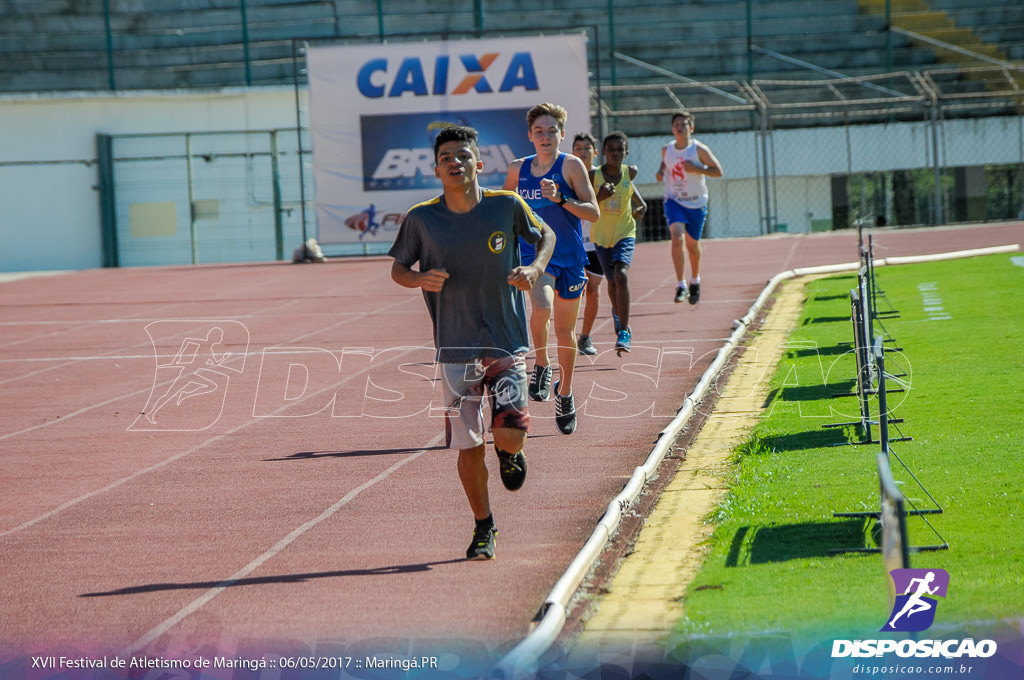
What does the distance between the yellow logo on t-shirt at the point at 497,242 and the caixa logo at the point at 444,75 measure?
22853mm

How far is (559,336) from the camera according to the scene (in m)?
9.35

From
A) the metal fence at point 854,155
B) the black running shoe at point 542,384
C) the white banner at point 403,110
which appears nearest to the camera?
the black running shoe at point 542,384

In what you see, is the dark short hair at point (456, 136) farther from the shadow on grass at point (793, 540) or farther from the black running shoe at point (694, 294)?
the black running shoe at point (694, 294)

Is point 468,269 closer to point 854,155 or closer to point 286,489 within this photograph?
point 286,489

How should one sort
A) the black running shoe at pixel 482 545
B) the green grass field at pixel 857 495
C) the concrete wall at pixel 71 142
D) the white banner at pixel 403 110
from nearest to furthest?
the green grass field at pixel 857 495 → the black running shoe at pixel 482 545 → the white banner at pixel 403 110 → the concrete wall at pixel 71 142

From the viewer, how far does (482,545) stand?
234 inches

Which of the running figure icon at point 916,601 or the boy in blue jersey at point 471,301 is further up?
the boy in blue jersey at point 471,301

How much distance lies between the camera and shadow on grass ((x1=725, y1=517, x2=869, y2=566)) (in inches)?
221

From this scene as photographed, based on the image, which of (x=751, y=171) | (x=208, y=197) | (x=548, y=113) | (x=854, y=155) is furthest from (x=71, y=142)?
(x=548, y=113)

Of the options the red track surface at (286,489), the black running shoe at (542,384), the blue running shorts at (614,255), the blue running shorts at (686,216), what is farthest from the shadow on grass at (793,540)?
the blue running shorts at (686,216)

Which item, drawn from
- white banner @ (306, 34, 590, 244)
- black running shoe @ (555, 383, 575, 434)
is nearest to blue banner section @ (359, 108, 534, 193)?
white banner @ (306, 34, 590, 244)

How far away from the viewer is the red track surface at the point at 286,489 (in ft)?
17.3

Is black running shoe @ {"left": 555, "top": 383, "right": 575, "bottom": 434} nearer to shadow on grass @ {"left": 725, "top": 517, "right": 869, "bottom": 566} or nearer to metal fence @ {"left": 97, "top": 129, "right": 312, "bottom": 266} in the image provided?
shadow on grass @ {"left": 725, "top": 517, "right": 869, "bottom": 566}

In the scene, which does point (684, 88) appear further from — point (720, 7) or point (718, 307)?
point (718, 307)
